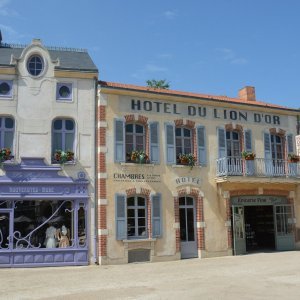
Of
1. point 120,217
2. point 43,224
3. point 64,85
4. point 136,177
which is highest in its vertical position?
point 64,85

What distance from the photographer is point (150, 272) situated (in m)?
14.1

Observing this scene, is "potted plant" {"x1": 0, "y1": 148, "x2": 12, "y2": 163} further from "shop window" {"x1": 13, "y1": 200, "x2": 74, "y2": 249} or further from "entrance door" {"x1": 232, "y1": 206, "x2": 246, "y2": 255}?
"entrance door" {"x1": 232, "y1": 206, "x2": 246, "y2": 255}

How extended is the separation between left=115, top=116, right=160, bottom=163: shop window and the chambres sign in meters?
0.54

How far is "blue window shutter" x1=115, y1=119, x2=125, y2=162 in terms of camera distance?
56.6 ft

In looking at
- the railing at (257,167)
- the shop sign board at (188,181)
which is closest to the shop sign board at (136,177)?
the shop sign board at (188,181)

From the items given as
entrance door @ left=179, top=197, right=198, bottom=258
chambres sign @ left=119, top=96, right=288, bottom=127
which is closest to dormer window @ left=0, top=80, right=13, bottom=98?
chambres sign @ left=119, top=96, right=288, bottom=127

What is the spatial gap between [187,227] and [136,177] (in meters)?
3.12

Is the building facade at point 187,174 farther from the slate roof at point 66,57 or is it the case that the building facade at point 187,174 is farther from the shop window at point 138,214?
the slate roof at point 66,57

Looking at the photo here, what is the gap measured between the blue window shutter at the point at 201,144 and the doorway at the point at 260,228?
15.3ft

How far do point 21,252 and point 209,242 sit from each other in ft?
24.8

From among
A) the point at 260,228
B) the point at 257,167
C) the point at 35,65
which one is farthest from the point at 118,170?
the point at 260,228

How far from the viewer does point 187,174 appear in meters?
18.3

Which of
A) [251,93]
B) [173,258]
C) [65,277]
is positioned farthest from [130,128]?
[251,93]

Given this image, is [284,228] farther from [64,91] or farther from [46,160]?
[64,91]
